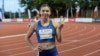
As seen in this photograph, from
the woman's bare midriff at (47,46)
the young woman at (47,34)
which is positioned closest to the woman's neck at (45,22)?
the young woman at (47,34)

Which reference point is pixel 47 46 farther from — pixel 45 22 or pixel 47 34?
pixel 45 22

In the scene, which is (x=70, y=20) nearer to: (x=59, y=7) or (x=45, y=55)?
(x=59, y=7)

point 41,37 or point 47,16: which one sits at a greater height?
point 47,16

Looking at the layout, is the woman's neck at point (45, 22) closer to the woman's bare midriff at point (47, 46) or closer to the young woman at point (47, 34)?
the young woman at point (47, 34)

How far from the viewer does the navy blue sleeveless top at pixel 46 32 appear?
4.79 meters

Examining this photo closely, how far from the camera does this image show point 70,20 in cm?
5016

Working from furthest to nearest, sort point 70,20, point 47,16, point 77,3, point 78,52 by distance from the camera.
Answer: point 77,3, point 70,20, point 78,52, point 47,16

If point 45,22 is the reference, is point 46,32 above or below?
below

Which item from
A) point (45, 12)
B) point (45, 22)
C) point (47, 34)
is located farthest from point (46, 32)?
point (45, 12)

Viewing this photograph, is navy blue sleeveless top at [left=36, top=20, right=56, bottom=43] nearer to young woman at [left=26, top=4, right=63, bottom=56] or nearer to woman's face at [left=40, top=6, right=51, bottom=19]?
young woman at [left=26, top=4, right=63, bottom=56]

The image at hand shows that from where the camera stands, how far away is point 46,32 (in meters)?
4.79

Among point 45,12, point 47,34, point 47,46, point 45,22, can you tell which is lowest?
point 47,46

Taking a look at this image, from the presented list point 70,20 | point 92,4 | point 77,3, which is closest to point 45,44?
point 70,20

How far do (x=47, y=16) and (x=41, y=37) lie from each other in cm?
35
